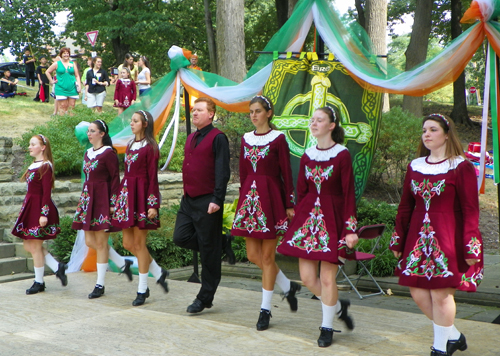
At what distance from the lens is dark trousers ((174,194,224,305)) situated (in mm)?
5180

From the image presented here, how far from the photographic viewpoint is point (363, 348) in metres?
4.27

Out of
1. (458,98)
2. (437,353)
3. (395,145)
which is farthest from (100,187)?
(458,98)

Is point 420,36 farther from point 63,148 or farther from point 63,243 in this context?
point 63,243

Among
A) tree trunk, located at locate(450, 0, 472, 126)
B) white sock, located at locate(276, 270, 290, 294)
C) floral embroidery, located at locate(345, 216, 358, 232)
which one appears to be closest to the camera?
floral embroidery, located at locate(345, 216, 358, 232)

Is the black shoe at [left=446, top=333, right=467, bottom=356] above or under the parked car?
under

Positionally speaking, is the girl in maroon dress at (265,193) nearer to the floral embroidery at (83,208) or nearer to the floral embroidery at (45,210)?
the floral embroidery at (83,208)

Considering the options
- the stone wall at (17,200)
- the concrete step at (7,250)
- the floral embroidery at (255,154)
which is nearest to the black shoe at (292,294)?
the floral embroidery at (255,154)

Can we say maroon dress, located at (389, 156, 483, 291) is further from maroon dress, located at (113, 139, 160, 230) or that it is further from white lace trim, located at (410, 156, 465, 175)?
maroon dress, located at (113, 139, 160, 230)

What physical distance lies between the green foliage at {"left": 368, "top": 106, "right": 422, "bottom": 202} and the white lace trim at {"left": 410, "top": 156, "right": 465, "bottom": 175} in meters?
6.50

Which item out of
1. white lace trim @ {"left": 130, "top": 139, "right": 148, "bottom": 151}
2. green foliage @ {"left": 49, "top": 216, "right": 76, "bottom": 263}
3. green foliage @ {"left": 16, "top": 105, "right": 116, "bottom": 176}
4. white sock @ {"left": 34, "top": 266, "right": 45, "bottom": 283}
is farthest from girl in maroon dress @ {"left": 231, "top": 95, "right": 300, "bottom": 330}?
green foliage @ {"left": 16, "top": 105, "right": 116, "bottom": 176}

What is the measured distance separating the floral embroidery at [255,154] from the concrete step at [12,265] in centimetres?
481

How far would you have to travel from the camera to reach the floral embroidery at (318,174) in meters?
4.31

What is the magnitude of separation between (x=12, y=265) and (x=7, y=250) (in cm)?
36

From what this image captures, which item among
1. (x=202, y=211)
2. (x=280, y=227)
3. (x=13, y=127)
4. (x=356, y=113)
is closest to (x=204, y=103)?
(x=202, y=211)
